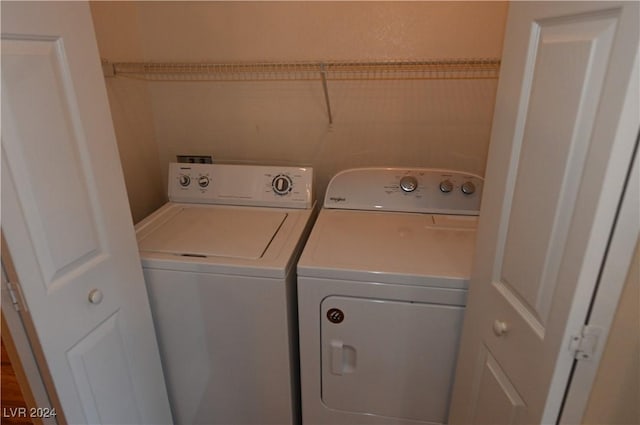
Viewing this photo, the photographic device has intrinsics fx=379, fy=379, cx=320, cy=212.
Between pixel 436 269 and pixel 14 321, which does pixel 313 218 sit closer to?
pixel 436 269

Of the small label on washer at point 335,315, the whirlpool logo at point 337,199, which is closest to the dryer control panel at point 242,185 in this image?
the whirlpool logo at point 337,199

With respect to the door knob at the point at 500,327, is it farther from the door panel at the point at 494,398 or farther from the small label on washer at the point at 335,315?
the small label on washer at the point at 335,315

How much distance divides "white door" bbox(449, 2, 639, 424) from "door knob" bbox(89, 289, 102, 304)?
108 centimetres

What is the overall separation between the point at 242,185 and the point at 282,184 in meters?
0.20

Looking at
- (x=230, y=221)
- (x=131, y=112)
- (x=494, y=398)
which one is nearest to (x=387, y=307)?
(x=494, y=398)

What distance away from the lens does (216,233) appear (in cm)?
159

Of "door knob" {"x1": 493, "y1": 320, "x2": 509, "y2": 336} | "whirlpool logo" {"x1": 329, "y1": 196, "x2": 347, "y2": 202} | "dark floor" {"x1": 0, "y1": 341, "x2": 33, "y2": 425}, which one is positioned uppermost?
"whirlpool logo" {"x1": 329, "y1": 196, "x2": 347, "y2": 202}

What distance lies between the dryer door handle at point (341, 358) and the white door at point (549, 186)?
0.54m

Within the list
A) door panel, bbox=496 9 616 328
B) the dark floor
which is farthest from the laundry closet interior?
the dark floor

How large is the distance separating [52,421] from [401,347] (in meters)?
1.09

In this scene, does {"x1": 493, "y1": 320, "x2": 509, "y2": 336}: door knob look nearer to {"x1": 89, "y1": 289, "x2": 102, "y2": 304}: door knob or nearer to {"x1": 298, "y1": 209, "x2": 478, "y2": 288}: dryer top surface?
{"x1": 298, "y1": 209, "x2": 478, "y2": 288}: dryer top surface

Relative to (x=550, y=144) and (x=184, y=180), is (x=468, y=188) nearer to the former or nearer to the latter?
(x=550, y=144)

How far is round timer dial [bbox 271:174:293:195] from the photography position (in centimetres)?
184

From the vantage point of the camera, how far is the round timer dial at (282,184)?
1.84 metres
